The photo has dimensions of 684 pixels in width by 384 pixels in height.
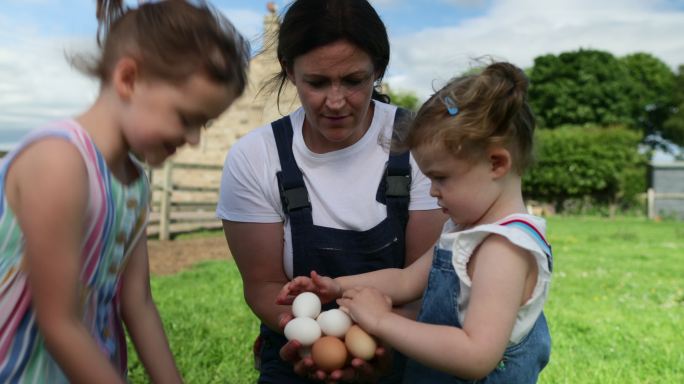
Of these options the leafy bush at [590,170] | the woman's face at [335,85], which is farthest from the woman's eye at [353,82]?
the leafy bush at [590,170]

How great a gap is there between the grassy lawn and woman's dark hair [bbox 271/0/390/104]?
2.31 m

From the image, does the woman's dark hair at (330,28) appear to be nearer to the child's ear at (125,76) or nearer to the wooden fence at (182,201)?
the child's ear at (125,76)

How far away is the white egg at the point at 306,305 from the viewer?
8.14 ft

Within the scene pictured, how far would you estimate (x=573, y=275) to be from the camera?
9008mm

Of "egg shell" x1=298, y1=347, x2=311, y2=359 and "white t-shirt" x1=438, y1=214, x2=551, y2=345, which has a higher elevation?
"white t-shirt" x1=438, y1=214, x2=551, y2=345

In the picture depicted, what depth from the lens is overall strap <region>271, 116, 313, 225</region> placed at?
2.85 metres

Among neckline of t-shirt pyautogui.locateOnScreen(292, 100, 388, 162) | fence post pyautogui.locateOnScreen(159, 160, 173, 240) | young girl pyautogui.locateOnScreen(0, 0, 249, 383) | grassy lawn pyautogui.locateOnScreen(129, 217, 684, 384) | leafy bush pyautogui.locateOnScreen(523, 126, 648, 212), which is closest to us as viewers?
young girl pyautogui.locateOnScreen(0, 0, 249, 383)

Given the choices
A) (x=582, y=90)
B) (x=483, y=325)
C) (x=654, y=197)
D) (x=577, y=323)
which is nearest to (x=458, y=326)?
(x=483, y=325)

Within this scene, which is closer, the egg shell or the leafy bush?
the egg shell

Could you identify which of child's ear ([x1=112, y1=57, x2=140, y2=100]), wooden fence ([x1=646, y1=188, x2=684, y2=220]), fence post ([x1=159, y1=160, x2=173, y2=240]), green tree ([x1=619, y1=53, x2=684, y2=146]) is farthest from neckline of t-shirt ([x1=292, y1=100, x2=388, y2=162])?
green tree ([x1=619, y1=53, x2=684, y2=146])

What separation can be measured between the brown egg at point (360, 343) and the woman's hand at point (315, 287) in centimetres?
22

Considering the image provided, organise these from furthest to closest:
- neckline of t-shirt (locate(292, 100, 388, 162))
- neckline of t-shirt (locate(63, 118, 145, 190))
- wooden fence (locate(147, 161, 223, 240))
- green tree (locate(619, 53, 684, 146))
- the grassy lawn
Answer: green tree (locate(619, 53, 684, 146)) < wooden fence (locate(147, 161, 223, 240)) < the grassy lawn < neckline of t-shirt (locate(292, 100, 388, 162)) < neckline of t-shirt (locate(63, 118, 145, 190))

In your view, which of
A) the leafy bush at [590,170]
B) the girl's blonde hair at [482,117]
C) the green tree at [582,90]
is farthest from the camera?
the green tree at [582,90]

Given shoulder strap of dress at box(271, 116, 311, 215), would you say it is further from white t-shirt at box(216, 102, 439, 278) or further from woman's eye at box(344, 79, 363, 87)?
woman's eye at box(344, 79, 363, 87)
